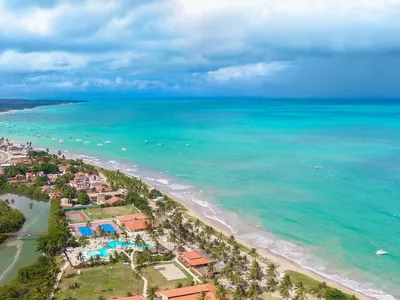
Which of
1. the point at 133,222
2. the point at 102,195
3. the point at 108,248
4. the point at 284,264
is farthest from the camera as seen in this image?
the point at 102,195

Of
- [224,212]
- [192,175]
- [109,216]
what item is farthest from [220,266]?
[192,175]

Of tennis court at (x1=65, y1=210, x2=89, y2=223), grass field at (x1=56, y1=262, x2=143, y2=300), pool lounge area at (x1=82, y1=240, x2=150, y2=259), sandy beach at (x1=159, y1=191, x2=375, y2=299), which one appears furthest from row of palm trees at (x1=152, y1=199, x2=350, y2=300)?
tennis court at (x1=65, y1=210, x2=89, y2=223)

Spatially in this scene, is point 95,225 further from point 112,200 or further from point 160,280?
point 160,280

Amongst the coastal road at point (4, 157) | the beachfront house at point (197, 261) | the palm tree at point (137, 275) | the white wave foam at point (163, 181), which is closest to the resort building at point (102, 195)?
the white wave foam at point (163, 181)

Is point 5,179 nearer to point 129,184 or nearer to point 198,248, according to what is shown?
point 129,184

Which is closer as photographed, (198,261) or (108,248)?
(198,261)

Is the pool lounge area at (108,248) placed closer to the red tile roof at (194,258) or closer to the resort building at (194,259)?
the resort building at (194,259)

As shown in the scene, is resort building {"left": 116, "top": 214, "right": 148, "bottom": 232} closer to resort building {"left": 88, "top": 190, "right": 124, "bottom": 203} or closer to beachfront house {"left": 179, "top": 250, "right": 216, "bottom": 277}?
beachfront house {"left": 179, "top": 250, "right": 216, "bottom": 277}

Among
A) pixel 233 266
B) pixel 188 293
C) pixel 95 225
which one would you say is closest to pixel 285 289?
pixel 233 266
